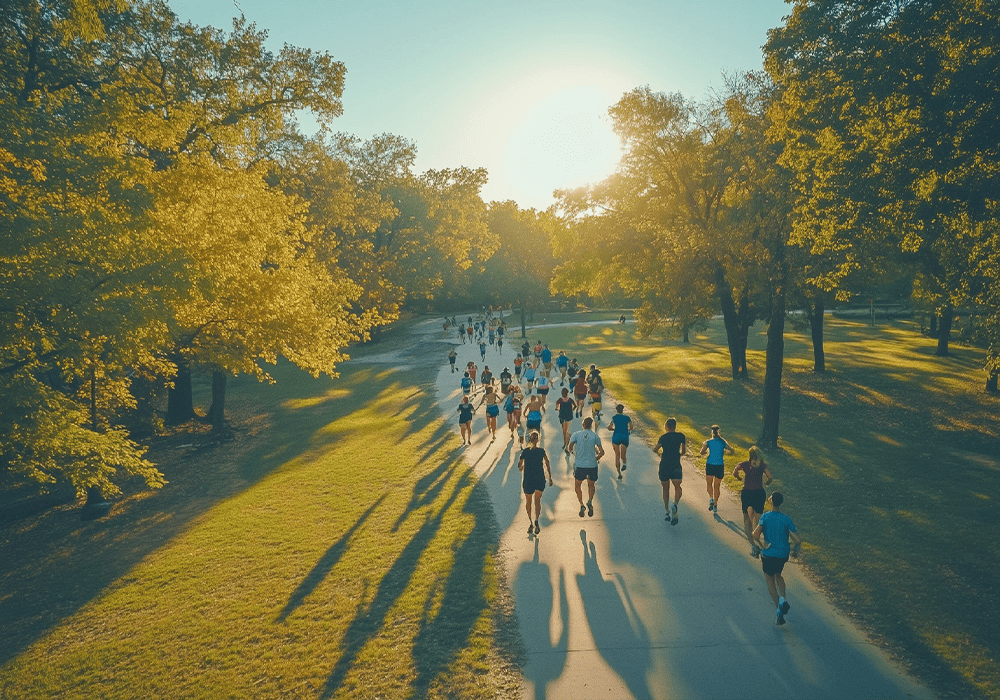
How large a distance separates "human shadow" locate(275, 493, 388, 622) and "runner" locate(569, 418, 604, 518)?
4307mm

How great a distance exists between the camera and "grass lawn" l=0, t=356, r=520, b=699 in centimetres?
636

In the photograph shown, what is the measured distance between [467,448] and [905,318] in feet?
210

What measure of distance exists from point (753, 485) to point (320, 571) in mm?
7059

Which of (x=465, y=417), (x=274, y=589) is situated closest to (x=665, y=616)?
(x=274, y=589)

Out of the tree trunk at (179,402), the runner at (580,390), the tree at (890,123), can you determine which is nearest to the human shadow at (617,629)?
the tree at (890,123)

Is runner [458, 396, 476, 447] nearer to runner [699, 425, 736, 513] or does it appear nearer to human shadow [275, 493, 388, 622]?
human shadow [275, 493, 388, 622]

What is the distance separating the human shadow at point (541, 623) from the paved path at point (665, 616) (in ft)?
0.05

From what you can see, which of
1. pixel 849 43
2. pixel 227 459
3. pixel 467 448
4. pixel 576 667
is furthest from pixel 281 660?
pixel 849 43

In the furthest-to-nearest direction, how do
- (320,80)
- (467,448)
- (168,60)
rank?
(320,80) < (168,60) < (467,448)

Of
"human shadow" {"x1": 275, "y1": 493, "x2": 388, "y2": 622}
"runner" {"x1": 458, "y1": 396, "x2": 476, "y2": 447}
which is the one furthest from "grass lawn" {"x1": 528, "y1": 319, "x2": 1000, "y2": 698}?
"human shadow" {"x1": 275, "y1": 493, "x2": 388, "y2": 622}

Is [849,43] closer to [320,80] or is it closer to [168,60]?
[320,80]

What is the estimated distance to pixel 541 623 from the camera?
6828 millimetres

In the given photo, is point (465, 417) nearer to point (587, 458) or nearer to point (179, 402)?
point (587, 458)

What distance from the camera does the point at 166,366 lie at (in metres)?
14.3
